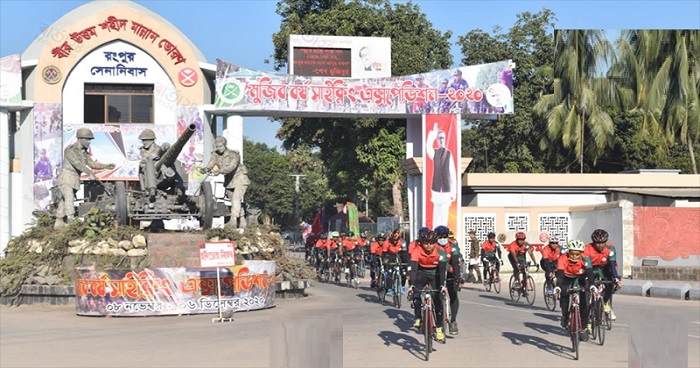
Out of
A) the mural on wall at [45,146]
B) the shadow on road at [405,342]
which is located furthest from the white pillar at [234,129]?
the shadow on road at [405,342]

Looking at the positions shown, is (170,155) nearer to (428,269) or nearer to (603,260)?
(428,269)

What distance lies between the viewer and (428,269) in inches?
624

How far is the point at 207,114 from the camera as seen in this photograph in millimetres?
38656

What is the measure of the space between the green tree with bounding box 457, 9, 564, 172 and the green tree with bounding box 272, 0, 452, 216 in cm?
252

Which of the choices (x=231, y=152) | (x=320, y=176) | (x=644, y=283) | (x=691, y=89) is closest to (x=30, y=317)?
(x=231, y=152)

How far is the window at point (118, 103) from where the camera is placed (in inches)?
1502

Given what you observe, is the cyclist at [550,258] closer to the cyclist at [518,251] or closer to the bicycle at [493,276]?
the cyclist at [518,251]

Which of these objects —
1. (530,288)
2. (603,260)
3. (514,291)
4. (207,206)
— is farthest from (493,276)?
(603,260)

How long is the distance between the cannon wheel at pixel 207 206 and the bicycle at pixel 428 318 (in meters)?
12.0

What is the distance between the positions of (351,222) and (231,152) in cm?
2022

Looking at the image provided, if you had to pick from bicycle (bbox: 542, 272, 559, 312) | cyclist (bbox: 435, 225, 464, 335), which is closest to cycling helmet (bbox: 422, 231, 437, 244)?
cyclist (bbox: 435, 225, 464, 335)

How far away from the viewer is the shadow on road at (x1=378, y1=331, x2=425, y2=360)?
50.5 ft

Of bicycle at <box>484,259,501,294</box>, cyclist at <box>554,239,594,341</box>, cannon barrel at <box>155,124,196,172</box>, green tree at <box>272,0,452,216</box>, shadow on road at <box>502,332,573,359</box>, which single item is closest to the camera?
shadow on road at <box>502,332,573,359</box>

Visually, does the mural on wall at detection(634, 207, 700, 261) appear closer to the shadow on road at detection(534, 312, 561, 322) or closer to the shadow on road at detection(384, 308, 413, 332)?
the shadow on road at detection(534, 312, 561, 322)
